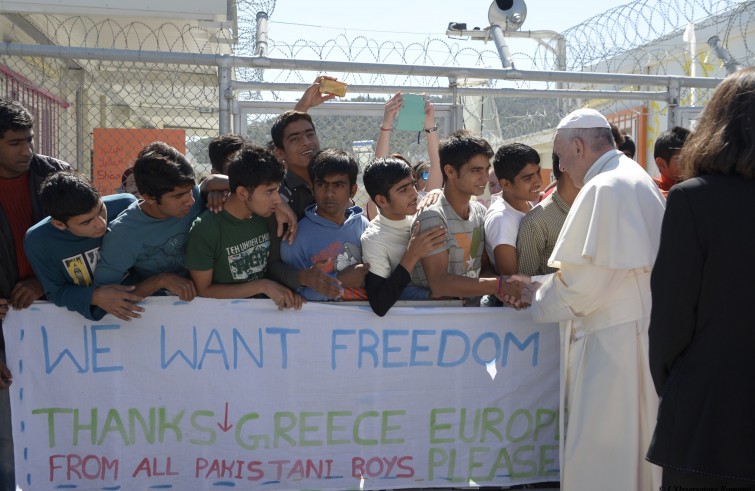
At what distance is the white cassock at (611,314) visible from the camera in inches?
131

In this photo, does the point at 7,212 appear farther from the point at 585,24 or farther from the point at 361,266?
the point at 585,24

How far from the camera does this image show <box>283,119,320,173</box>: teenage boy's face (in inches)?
187

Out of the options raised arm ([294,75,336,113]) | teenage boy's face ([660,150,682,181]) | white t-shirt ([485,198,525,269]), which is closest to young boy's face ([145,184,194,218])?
raised arm ([294,75,336,113])

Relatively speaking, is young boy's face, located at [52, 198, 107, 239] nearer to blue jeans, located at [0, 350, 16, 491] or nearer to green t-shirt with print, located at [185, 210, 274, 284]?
green t-shirt with print, located at [185, 210, 274, 284]

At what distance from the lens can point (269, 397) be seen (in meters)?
4.06

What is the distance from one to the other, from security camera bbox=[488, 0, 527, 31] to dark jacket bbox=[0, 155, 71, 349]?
7286 mm

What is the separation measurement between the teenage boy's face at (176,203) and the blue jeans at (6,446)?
118cm

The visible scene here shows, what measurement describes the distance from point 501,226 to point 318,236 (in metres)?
1.00

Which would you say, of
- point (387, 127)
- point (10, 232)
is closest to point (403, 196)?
point (387, 127)

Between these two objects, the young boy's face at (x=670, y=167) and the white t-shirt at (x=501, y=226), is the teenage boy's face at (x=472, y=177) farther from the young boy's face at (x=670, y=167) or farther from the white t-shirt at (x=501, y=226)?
the young boy's face at (x=670, y=167)

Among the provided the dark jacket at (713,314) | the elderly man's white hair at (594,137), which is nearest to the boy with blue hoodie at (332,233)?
the elderly man's white hair at (594,137)

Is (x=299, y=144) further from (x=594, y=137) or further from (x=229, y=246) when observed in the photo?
(x=594, y=137)

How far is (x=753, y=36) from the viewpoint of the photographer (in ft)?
43.9

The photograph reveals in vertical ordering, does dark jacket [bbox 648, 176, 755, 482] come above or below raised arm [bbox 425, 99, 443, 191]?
below
